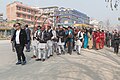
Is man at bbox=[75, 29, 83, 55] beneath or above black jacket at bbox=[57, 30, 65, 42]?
beneath

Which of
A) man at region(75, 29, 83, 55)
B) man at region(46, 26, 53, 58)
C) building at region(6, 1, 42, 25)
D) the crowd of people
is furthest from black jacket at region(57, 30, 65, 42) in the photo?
building at region(6, 1, 42, 25)

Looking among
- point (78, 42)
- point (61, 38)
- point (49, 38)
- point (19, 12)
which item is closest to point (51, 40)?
point (49, 38)

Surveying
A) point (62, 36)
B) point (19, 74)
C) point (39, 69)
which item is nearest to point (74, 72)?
point (39, 69)

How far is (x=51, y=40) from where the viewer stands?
36.3 feet

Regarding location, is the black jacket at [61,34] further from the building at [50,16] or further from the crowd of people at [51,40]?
the building at [50,16]

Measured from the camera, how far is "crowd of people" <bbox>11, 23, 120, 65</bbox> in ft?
30.0

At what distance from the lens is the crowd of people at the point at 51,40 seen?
9.15 metres

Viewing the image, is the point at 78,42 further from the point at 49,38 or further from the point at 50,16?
the point at 50,16

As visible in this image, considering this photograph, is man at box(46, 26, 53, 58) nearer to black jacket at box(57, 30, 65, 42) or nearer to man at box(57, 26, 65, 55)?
man at box(57, 26, 65, 55)

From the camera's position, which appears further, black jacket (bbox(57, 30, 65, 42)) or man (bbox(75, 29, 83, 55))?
man (bbox(75, 29, 83, 55))

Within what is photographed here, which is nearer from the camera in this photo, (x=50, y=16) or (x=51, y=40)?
(x=51, y=40)

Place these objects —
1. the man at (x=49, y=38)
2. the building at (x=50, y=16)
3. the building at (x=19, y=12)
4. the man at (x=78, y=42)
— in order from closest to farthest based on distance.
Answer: the man at (x=49, y=38) → the man at (x=78, y=42) → the building at (x=50, y=16) → the building at (x=19, y=12)

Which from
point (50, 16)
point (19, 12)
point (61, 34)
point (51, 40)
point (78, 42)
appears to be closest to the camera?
point (51, 40)

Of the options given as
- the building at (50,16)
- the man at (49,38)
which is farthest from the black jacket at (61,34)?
the building at (50,16)
